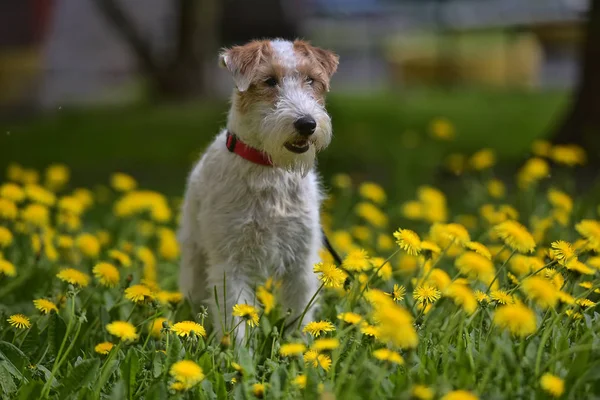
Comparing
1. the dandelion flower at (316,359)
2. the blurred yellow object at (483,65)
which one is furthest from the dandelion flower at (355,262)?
the blurred yellow object at (483,65)

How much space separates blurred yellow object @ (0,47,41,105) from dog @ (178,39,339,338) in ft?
34.7

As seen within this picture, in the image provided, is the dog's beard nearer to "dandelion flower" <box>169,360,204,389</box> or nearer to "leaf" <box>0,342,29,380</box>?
"dandelion flower" <box>169,360,204,389</box>

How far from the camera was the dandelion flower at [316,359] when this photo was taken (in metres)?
2.90

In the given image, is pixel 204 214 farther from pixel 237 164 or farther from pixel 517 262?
pixel 517 262

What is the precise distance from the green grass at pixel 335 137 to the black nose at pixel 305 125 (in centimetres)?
323

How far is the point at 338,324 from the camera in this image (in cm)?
368

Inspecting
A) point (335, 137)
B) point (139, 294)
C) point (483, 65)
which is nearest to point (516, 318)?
point (139, 294)

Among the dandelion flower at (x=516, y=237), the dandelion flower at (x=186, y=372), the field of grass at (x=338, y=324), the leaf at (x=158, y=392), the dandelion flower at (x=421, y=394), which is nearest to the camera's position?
the dandelion flower at (x=421, y=394)

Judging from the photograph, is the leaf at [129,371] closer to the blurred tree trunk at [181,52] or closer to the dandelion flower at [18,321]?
the dandelion flower at [18,321]

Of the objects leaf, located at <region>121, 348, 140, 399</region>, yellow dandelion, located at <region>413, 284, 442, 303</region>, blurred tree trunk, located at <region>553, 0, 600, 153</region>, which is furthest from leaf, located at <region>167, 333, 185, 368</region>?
blurred tree trunk, located at <region>553, 0, 600, 153</region>

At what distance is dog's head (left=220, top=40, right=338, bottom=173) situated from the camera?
3518 millimetres

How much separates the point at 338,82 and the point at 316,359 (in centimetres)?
2002

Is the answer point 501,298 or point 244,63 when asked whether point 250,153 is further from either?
point 501,298

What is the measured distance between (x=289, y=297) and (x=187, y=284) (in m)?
0.61
